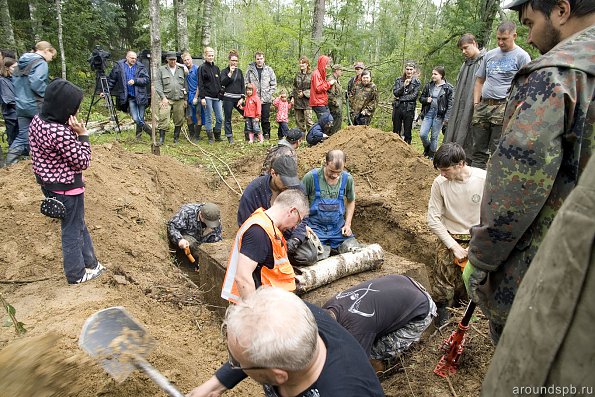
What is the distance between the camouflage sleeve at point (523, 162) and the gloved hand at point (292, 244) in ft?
7.46

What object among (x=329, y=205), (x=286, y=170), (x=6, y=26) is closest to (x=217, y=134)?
(x=329, y=205)

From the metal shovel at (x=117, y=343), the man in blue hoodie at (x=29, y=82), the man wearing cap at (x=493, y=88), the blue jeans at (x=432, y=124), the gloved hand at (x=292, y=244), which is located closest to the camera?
the metal shovel at (x=117, y=343)

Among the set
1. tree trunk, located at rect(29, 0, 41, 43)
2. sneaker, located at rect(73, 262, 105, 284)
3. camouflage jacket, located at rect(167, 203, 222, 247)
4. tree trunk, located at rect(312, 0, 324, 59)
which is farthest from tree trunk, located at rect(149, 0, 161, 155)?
tree trunk, located at rect(29, 0, 41, 43)

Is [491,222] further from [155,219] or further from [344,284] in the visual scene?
[155,219]

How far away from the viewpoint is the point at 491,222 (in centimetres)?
167

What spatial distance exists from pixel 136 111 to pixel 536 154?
9580 mm

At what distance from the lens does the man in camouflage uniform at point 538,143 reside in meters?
1.46

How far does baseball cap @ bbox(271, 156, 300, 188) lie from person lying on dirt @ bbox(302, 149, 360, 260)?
41.5 inches

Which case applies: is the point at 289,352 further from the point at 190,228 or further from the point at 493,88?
the point at 493,88

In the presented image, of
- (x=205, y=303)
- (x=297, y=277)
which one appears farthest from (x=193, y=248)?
(x=297, y=277)

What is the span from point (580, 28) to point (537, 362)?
1.46 m

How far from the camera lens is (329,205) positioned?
473 centimetres

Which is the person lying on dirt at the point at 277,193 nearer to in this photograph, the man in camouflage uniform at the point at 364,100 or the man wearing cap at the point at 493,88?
the man wearing cap at the point at 493,88

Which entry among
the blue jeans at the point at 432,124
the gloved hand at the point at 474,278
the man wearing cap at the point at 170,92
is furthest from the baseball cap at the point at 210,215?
the blue jeans at the point at 432,124
